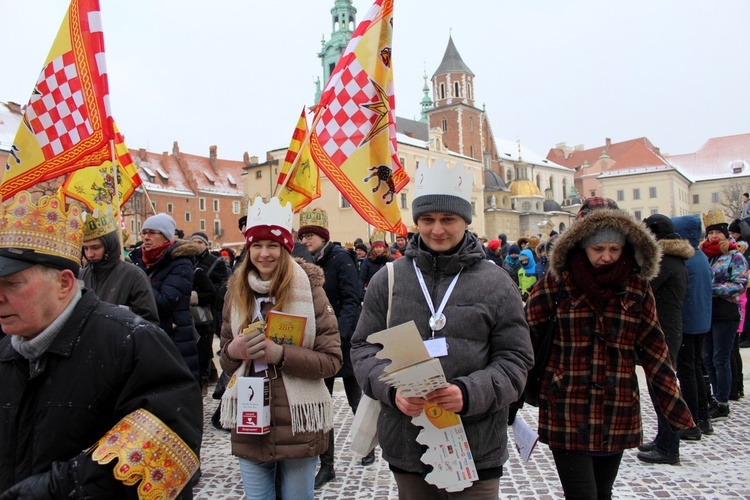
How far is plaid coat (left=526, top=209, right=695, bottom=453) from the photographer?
317cm

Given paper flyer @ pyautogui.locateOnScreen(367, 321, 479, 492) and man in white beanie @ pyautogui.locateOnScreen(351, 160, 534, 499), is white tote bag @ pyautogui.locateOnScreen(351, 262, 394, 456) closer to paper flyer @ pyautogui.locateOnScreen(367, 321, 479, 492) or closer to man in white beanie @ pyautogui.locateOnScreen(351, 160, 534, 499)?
man in white beanie @ pyautogui.locateOnScreen(351, 160, 534, 499)

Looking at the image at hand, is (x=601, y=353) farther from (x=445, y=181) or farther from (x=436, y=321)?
(x=445, y=181)

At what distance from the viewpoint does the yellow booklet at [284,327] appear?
3.34m

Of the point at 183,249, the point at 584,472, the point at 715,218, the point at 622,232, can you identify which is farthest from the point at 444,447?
the point at 715,218

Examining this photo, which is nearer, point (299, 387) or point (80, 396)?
point (80, 396)

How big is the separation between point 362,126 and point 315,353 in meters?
3.42

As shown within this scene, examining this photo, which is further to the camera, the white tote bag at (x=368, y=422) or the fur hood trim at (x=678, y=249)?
the fur hood trim at (x=678, y=249)

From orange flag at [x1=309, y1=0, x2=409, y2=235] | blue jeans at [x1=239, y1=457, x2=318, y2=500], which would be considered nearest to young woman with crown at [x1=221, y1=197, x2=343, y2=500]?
blue jeans at [x1=239, y1=457, x2=318, y2=500]

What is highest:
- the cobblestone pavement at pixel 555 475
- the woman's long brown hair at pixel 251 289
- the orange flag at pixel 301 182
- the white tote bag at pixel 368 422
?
the orange flag at pixel 301 182

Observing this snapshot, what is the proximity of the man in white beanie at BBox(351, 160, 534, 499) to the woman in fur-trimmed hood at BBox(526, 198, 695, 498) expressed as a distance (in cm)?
60

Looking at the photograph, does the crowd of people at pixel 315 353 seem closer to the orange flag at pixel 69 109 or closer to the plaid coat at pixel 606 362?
the plaid coat at pixel 606 362

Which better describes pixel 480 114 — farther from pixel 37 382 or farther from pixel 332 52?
pixel 37 382

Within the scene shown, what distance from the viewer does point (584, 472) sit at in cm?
314

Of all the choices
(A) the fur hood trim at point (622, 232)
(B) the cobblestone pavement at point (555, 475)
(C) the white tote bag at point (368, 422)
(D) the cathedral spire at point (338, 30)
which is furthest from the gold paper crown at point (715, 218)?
(D) the cathedral spire at point (338, 30)
